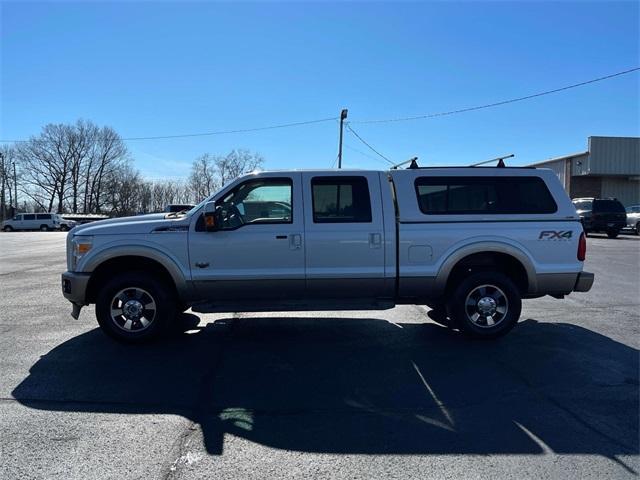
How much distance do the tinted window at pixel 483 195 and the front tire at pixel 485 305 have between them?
33.5 inches

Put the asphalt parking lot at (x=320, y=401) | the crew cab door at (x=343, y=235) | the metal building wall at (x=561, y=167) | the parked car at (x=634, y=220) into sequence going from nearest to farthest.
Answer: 1. the asphalt parking lot at (x=320, y=401)
2. the crew cab door at (x=343, y=235)
3. the parked car at (x=634, y=220)
4. the metal building wall at (x=561, y=167)

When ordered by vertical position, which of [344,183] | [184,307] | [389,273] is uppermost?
[344,183]

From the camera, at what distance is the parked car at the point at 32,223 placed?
165ft

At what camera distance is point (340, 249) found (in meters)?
5.92

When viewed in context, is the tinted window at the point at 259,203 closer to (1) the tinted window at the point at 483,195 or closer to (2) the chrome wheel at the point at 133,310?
(2) the chrome wheel at the point at 133,310

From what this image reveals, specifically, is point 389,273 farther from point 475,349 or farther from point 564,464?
point 564,464

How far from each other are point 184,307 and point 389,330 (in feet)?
9.03

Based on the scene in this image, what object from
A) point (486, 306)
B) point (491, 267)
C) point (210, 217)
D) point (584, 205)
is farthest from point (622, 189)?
point (210, 217)

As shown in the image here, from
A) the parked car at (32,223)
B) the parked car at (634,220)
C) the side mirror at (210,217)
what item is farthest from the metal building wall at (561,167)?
the parked car at (32,223)

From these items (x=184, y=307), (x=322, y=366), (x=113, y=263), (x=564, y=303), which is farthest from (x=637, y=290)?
(x=113, y=263)

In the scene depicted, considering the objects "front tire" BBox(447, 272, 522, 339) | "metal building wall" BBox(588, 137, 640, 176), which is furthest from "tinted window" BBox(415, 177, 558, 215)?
"metal building wall" BBox(588, 137, 640, 176)

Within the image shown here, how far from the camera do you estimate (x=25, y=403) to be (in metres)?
4.25

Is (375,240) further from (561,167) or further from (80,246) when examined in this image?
(561,167)

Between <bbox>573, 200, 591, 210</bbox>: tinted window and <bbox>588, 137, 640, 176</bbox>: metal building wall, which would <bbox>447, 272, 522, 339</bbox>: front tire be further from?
<bbox>588, 137, 640, 176</bbox>: metal building wall
